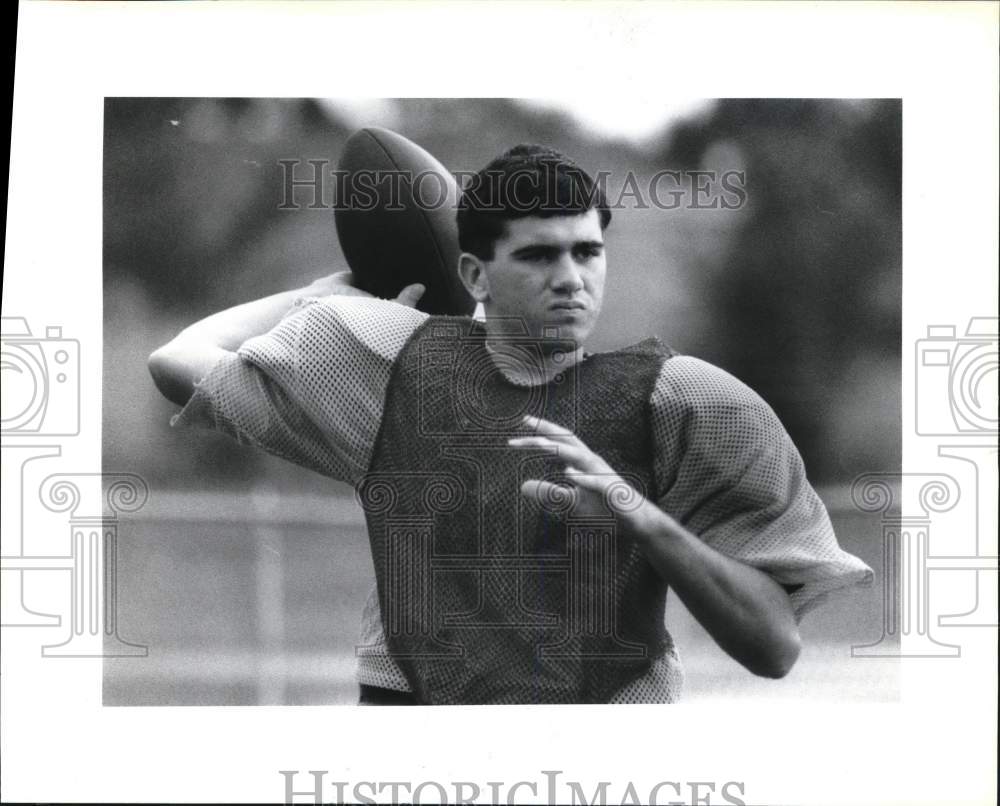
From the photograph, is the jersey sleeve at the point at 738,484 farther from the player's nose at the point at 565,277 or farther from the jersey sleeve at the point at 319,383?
the jersey sleeve at the point at 319,383

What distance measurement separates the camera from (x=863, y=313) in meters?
2.39

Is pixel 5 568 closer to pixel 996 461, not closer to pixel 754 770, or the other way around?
pixel 754 770

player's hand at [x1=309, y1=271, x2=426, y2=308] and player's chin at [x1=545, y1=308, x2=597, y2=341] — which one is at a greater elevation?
player's hand at [x1=309, y1=271, x2=426, y2=308]

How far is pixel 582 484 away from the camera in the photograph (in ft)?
7.57

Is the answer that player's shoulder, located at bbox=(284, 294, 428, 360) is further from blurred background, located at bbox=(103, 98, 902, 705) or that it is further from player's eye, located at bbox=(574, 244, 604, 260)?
player's eye, located at bbox=(574, 244, 604, 260)

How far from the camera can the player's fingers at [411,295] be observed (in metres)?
2.35

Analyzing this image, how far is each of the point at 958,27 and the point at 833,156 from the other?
344 millimetres

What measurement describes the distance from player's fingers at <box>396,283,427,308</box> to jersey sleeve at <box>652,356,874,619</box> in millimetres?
480

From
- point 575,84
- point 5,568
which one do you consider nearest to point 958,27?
point 575,84

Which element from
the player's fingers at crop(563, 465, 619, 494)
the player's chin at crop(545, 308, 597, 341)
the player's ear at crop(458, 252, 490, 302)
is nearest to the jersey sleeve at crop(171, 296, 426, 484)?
the player's ear at crop(458, 252, 490, 302)

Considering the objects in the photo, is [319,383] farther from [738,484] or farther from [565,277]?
[738,484]

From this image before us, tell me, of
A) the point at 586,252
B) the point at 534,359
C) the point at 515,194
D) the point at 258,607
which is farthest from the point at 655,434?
the point at 258,607

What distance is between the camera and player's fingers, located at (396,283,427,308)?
235 centimetres

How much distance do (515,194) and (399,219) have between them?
0.74 ft
